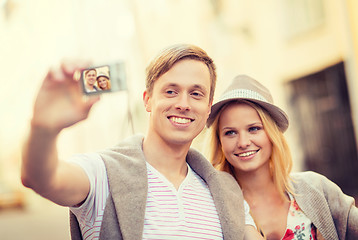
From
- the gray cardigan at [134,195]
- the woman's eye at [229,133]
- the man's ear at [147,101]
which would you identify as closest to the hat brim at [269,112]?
the woman's eye at [229,133]

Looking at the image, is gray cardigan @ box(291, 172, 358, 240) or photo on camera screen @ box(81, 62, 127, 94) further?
gray cardigan @ box(291, 172, 358, 240)

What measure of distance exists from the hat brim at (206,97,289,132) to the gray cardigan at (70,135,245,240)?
421 mm

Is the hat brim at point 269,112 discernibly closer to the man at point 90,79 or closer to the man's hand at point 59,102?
the man at point 90,79

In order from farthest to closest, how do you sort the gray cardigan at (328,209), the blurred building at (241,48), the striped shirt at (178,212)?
1. the blurred building at (241,48)
2. the gray cardigan at (328,209)
3. the striped shirt at (178,212)

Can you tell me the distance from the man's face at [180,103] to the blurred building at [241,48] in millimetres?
4653

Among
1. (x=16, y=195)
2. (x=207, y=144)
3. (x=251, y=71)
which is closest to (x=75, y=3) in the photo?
(x=251, y=71)

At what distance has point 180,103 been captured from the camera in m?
2.24

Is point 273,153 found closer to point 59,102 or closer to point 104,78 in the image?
point 104,78

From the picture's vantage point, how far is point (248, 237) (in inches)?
93.4

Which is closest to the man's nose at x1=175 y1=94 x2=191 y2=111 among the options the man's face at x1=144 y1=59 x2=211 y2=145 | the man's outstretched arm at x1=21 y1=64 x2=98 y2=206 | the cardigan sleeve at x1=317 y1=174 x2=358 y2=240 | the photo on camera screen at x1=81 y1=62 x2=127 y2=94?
the man's face at x1=144 y1=59 x2=211 y2=145

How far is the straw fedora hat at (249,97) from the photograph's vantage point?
2.81 meters

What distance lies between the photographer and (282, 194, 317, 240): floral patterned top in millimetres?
2713

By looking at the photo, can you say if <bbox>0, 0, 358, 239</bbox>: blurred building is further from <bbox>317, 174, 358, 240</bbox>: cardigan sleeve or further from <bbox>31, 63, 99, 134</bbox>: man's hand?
<bbox>31, 63, 99, 134</bbox>: man's hand

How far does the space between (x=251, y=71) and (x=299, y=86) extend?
4.21 feet
